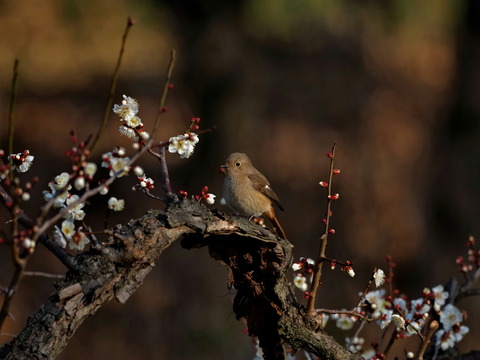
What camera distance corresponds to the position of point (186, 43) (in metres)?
7.03

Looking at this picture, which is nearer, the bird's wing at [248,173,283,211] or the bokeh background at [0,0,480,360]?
the bird's wing at [248,173,283,211]

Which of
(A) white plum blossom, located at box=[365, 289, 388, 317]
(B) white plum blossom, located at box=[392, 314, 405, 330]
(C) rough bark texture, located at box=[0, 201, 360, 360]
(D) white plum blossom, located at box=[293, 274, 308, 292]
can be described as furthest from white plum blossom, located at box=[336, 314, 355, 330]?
(C) rough bark texture, located at box=[0, 201, 360, 360]

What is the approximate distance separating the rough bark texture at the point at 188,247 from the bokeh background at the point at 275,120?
3.70 m

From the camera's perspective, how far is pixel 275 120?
6605 millimetres

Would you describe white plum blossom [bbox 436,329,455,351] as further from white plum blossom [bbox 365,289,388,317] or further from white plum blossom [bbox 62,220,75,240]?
white plum blossom [bbox 62,220,75,240]

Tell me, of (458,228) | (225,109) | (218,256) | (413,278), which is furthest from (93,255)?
(458,228)

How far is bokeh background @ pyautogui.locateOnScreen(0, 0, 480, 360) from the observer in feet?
21.3

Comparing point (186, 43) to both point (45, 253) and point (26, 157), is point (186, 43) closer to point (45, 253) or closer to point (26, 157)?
point (45, 253)

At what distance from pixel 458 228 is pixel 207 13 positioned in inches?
137

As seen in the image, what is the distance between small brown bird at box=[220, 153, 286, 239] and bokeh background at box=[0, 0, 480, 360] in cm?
204

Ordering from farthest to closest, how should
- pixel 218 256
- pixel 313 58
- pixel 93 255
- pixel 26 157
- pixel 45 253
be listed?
pixel 313 58, pixel 45 253, pixel 218 256, pixel 26 157, pixel 93 255

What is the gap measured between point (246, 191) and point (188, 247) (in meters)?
1.69

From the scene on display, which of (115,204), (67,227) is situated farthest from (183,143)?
→ (67,227)

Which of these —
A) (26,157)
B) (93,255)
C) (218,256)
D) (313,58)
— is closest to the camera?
(93,255)
